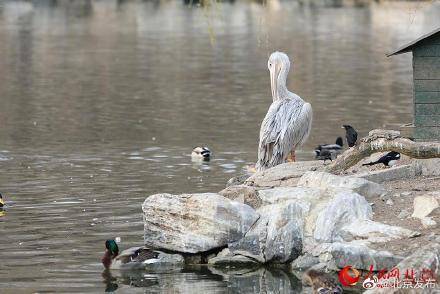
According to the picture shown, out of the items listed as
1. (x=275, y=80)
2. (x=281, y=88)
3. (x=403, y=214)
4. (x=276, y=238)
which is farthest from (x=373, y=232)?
(x=275, y=80)

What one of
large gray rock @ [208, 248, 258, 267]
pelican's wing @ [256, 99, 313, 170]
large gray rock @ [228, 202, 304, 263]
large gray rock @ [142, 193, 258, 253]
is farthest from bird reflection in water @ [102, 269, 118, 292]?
pelican's wing @ [256, 99, 313, 170]

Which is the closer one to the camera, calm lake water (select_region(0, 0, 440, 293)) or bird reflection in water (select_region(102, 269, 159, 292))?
bird reflection in water (select_region(102, 269, 159, 292))

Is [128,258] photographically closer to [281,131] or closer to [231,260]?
[231,260]

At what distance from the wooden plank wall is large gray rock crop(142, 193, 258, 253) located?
4.04 meters

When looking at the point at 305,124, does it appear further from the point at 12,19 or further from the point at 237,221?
the point at 12,19

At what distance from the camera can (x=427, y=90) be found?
62.3 ft

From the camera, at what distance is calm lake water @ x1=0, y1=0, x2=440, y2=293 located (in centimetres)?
1582

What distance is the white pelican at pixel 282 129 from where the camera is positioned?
19.3 meters

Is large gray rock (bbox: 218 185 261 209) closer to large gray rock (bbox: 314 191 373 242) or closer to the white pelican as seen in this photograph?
large gray rock (bbox: 314 191 373 242)

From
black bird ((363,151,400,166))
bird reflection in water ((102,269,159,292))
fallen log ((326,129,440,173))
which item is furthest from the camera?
black bird ((363,151,400,166))

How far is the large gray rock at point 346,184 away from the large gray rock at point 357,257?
1.35m

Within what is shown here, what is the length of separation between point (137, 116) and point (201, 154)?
886cm

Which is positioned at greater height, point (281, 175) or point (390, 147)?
point (390, 147)

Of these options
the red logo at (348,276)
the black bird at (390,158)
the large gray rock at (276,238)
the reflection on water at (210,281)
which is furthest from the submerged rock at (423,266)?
the black bird at (390,158)
